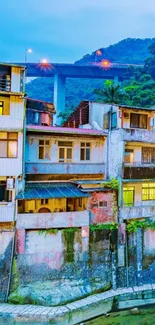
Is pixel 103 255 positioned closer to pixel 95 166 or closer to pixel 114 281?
pixel 114 281

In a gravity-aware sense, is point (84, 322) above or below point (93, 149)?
below

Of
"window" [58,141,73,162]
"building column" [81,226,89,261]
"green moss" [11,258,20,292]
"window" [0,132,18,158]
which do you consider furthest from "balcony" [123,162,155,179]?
"green moss" [11,258,20,292]

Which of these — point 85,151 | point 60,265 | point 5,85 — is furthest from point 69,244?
point 5,85

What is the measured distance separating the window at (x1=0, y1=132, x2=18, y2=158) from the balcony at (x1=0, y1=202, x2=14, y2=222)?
260 centimetres

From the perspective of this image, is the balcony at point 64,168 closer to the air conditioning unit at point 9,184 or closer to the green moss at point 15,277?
the air conditioning unit at point 9,184

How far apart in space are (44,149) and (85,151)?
2.79m

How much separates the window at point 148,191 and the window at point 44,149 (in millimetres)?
6935

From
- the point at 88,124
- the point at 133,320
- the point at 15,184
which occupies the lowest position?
the point at 133,320

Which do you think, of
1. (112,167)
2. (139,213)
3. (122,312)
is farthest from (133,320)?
(112,167)

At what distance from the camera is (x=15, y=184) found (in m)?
16.1

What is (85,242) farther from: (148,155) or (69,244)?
(148,155)

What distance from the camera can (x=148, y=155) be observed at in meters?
21.3

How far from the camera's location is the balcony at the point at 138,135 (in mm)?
19438

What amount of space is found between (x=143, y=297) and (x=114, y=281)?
184 cm
